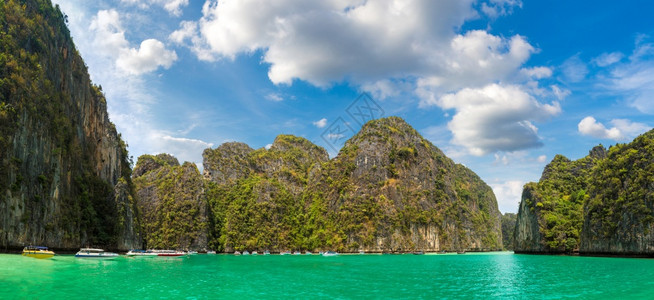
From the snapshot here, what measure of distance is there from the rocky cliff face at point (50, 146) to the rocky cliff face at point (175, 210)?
55.2 m

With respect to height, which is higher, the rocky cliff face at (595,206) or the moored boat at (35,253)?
the rocky cliff face at (595,206)

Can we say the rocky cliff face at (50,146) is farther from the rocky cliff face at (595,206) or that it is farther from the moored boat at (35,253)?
the rocky cliff face at (595,206)

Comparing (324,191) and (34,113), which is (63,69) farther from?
(324,191)

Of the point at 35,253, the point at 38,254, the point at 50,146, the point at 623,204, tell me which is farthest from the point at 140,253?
the point at 623,204

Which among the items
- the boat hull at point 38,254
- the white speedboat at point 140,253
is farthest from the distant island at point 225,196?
the boat hull at point 38,254

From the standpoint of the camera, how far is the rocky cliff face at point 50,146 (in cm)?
6300

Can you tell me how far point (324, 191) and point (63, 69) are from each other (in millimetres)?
123139

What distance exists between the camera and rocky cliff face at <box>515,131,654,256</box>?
8862cm

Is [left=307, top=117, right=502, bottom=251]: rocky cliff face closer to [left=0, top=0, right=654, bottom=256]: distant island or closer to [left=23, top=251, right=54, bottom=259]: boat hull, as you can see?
[left=0, top=0, right=654, bottom=256]: distant island

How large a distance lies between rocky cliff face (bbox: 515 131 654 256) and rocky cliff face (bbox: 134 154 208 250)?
418 ft

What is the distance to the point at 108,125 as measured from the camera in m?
120

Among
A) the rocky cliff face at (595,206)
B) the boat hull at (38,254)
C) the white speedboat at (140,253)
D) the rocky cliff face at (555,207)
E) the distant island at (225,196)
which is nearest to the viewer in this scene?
the boat hull at (38,254)

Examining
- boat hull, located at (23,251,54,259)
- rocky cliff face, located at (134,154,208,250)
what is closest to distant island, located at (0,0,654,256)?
rocky cliff face, located at (134,154,208,250)

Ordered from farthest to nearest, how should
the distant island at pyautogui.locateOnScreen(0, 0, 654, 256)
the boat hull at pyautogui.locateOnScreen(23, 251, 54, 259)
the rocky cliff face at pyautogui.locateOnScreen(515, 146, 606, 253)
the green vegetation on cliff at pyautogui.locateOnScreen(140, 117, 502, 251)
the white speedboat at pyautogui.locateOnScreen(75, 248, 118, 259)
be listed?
the green vegetation on cliff at pyautogui.locateOnScreen(140, 117, 502, 251)
the rocky cliff face at pyautogui.locateOnScreen(515, 146, 606, 253)
the white speedboat at pyautogui.locateOnScreen(75, 248, 118, 259)
the distant island at pyautogui.locateOnScreen(0, 0, 654, 256)
the boat hull at pyautogui.locateOnScreen(23, 251, 54, 259)
